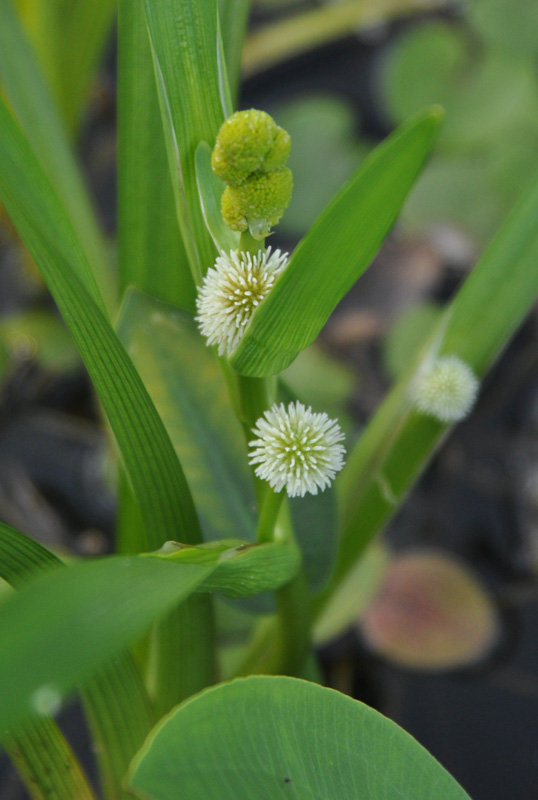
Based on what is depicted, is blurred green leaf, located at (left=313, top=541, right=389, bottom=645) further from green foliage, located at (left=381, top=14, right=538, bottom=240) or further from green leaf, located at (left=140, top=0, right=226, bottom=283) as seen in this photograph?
green foliage, located at (left=381, top=14, right=538, bottom=240)

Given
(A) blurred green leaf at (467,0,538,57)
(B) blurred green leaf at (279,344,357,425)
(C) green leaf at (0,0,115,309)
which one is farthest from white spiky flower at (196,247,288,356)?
(A) blurred green leaf at (467,0,538,57)

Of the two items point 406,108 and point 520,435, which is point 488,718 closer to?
point 520,435

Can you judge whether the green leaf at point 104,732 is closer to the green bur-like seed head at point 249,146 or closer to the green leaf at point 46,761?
the green leaf at point 46,761

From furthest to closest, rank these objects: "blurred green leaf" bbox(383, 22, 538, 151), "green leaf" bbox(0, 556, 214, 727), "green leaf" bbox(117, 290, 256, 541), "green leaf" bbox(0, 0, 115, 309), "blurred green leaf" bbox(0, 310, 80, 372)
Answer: "blurred green leaf" bbox(383, 22, 538, 151) → "blurred green leaf" bbox(0, 310, 80, 372) → "green leaf" bbox(0, 0, 115, 309) → "green leaf" bbox(117, 290, 256, 541) → "green leaf" bbox(0, 556, 214, 727)

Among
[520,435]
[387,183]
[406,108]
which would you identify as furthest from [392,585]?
[406,108]

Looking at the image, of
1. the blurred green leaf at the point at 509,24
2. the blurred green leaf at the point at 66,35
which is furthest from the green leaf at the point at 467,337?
the blurred green leaf at the point at 509,24

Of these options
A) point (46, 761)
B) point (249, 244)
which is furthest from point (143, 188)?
point (46, 761)
